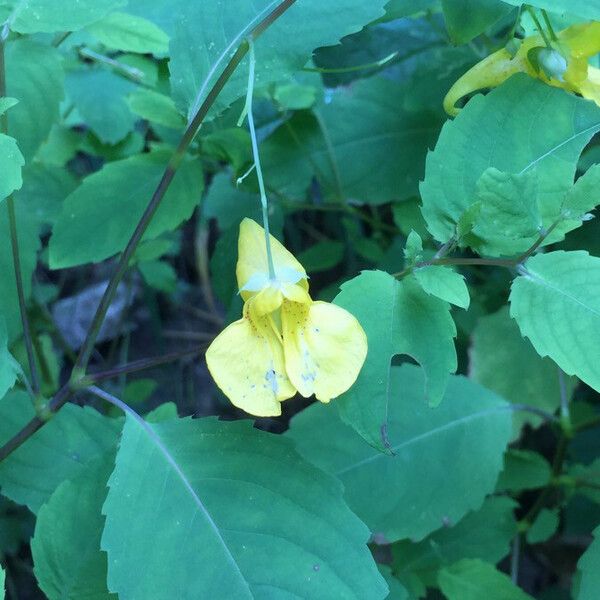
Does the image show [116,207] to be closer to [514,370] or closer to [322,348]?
[322,348]

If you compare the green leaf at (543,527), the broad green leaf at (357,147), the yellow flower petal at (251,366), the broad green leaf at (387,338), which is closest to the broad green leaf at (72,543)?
the yellow flower petal at (251,366)

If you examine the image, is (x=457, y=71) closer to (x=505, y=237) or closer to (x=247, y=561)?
(x=505, y=237)

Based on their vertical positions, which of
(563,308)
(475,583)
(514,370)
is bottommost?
(475,583)

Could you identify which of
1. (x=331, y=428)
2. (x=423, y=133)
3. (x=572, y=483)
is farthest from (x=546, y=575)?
(x=423, y=133)

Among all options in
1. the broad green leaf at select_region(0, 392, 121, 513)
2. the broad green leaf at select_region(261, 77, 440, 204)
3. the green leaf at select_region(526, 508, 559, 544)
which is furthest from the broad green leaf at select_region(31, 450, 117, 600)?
the green leaf at select_region(526, 508, 559, 544)

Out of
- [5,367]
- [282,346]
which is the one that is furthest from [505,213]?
[5,367]

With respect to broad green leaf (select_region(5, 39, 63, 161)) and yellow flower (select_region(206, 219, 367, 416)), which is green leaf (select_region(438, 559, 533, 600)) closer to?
yellow flower (select_region(206, 219, 367, 416))
